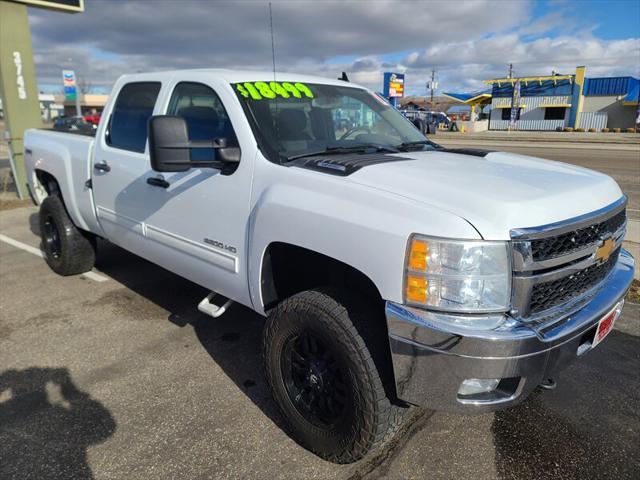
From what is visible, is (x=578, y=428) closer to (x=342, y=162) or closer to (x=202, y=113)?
(x=342, y=162)

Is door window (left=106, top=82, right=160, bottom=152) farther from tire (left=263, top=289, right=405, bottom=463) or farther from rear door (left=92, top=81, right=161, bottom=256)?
tire (left=263, top=289, right=405, bottom=463)

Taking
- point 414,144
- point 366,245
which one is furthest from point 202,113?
point 366,245

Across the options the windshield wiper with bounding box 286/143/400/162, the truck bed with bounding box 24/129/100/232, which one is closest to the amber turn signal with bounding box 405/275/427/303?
the windshield wiper with bounding box 286/143/400/162

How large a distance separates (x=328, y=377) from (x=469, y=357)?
75cm

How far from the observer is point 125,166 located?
369 centimetres

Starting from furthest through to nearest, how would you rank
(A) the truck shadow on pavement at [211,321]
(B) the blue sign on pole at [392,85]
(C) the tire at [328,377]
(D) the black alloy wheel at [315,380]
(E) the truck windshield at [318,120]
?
(B) the blue sign on pole at [392,85]
(A) the truck shadow on pavement at [211,321]
(E) the truck windshield at [318,120]
(D) the black alloy wheel at [315,380]
(C) the tire at [328,377]

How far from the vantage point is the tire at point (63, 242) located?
482cm

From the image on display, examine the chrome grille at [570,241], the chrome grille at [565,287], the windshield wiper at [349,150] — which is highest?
the windshield wiper at [349,150]

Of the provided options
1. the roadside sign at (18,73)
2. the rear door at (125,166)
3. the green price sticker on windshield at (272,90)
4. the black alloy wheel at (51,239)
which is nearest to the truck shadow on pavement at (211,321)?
the black alloy wheel at (51,239)

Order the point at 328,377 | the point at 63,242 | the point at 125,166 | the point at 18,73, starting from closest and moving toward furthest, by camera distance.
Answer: the point at 328,377 → the point at 125,166 → the point at 63,242 → the point at 18,73

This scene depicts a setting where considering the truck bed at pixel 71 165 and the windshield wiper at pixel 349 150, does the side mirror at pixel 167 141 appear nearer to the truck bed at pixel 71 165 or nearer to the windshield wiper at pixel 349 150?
the windshield wiper at pixel 349 150

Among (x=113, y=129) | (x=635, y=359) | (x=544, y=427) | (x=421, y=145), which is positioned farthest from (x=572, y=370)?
(x=113, y=129)

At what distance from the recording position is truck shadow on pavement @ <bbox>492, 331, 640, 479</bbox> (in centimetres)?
244

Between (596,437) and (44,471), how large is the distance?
113 inches
